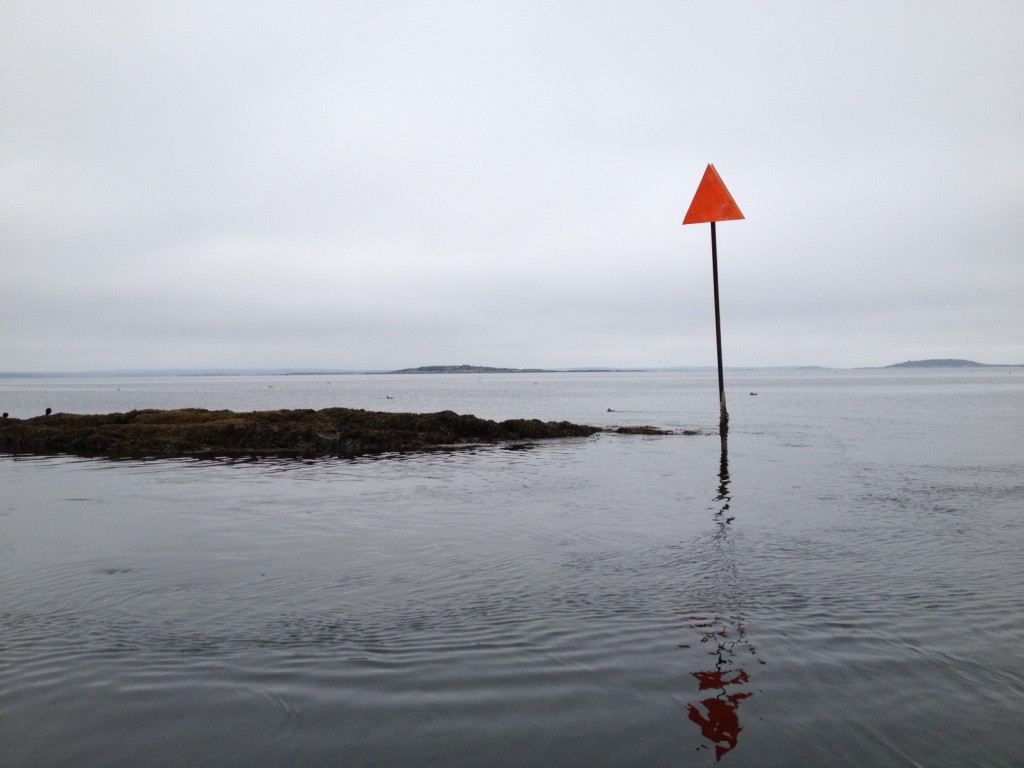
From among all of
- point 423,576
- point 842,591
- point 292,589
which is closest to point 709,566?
point 842,591

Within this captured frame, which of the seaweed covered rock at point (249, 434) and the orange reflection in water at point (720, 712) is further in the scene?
the seaweed covered rock at point (249, 434)

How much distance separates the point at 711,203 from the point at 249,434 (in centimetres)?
1910

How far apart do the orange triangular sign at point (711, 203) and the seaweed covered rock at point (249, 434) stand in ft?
36.4

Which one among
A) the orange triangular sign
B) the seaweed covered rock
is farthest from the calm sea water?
the orange triangular sign

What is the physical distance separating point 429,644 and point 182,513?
8825 mm

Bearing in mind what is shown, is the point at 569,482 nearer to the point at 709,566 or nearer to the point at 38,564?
the point at 709,566

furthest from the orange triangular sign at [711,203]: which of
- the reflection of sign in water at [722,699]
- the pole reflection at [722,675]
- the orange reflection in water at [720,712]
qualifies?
the orange reflection in water at [720,712]

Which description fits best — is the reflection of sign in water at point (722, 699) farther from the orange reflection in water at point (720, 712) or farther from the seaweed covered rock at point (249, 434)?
the seaweed covered rock at point (249, 434)

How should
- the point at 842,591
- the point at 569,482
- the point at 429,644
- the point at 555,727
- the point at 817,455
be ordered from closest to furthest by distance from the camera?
the point at 555,727 < the point at 429,644 < the point at 842,591 < the point at 569,482 < the point at 817,455

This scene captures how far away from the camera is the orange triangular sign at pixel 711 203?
941 inches

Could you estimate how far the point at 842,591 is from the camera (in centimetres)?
791

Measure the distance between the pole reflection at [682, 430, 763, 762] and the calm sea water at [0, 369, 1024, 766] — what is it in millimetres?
30

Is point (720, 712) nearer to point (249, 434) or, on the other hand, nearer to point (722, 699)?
point (722, 699)

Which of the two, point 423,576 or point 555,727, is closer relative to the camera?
point 555,727
